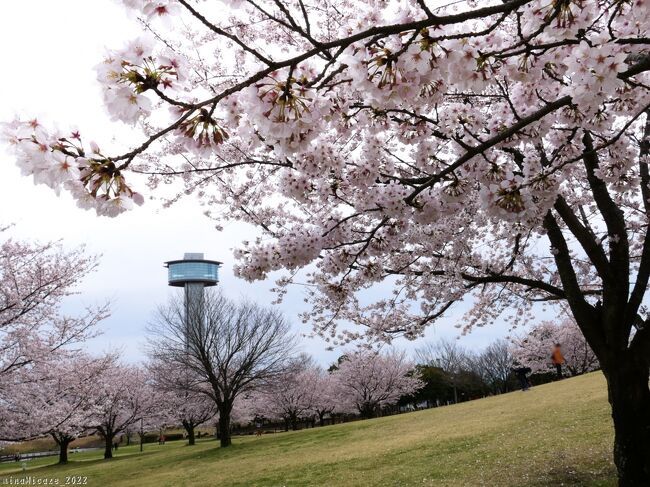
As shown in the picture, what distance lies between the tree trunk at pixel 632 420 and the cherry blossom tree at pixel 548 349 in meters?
36.2

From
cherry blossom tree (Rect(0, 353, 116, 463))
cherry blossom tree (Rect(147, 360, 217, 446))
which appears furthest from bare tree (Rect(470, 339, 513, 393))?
cherry blossom tree (Rect(0, 353, 116, 463))

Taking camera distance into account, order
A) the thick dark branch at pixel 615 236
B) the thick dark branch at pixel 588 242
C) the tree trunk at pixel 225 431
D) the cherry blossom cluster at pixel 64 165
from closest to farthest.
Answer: the cherry blossom cluster at pixel 64 165, the thick dark branch at pixel 615 236, the thick dark branch at pixel 588 242, the tree trunk at pixel 225 431

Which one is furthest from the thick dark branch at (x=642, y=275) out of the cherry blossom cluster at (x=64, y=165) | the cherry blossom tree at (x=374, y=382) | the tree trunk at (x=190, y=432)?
the cherry blossom tree at (x=374, y=382)

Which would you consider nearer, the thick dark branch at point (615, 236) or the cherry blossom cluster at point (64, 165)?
the cherry blossom cluster at point (64, 165)

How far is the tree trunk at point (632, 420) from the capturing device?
5312mm

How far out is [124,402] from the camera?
31.6 m

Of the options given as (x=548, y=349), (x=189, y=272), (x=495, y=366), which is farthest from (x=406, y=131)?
(x=189, y=272)

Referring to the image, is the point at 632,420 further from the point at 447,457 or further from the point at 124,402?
the point at 124,402

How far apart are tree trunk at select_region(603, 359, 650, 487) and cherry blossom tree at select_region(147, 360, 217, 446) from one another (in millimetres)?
21753

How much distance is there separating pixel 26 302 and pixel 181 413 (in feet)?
83.9

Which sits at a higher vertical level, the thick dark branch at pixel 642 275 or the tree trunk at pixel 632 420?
the thick dark branch at pixel 642 275

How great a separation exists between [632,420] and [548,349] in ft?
131

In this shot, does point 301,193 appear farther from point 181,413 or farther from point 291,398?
point 291,398

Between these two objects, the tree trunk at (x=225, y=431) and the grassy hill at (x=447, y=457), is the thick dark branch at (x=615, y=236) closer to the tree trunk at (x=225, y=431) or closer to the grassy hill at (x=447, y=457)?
the grassy hill at (x=447, y=457)
